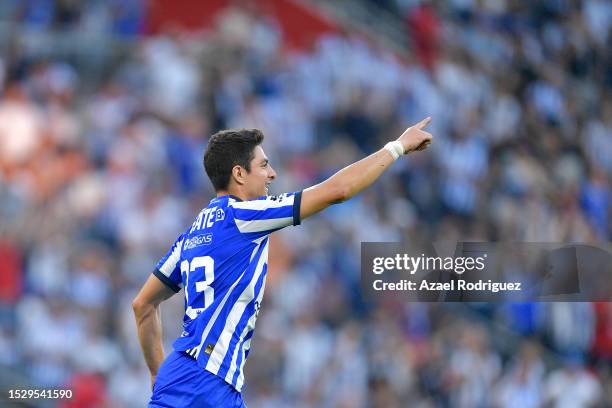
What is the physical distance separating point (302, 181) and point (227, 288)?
8990 millimetres

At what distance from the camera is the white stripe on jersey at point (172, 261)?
611 cm

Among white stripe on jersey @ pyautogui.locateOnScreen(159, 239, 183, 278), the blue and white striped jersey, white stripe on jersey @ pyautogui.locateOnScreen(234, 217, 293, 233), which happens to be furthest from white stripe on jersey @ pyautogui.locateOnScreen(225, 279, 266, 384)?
white stripe on jersey @ pyautogui.locateOnScreen(159, 239, 183, 278)

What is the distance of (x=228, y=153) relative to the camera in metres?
5.93

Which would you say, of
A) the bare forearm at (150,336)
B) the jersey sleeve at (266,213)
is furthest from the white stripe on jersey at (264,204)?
the bare forearm at (150,336)

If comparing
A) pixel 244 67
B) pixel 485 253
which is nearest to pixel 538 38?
pixel 244 67

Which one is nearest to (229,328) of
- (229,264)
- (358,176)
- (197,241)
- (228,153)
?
(229,264)

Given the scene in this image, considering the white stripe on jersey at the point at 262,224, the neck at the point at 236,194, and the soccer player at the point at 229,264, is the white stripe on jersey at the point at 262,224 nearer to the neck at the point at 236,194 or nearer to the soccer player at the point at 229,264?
the soccer player at the point at 229,264

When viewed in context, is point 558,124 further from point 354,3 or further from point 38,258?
point 38,258

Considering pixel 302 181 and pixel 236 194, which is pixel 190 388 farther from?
pixel 302 181

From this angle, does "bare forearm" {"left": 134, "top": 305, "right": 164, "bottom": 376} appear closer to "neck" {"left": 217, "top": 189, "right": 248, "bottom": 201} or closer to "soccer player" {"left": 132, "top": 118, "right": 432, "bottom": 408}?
"soccer player" {"left": 132, "top": 118, "right": 432, "bottom": 408}

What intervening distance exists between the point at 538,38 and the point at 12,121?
962 cm

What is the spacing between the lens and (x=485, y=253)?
793 cm

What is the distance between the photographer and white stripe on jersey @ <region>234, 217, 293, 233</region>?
555 centimetres

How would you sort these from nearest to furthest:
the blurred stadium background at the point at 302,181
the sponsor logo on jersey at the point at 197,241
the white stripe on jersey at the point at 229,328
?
the white stripe on jersey at the point at 229,328 < the sponsor logo on jersey at the point at 197,241 < the blurred stadium background at the point at 302,181
